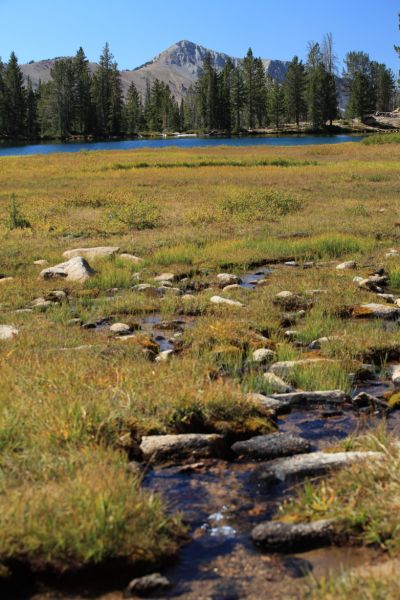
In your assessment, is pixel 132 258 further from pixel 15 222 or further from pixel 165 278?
pixel 15 222

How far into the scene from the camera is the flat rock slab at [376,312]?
36.7 feet

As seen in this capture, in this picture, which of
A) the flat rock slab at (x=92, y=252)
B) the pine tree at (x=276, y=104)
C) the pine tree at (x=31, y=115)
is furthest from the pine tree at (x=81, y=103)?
the flat rock slab at (x=92, y=252)

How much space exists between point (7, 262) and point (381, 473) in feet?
41.9

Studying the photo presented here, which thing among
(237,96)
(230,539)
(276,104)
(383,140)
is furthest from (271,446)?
(237,96)

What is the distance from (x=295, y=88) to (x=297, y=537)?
595ft

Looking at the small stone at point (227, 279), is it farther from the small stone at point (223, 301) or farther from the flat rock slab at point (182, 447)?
the flat rock slab at point (182, 447)

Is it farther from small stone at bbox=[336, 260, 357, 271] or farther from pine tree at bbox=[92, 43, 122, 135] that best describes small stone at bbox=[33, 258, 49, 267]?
pine tree at bbox=[92, 43, 122, 135]

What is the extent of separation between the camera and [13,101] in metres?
170

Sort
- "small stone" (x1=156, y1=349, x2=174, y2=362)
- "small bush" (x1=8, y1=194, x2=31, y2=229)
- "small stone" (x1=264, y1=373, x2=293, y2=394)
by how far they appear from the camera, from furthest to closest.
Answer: "small bush" (x1=8, y1=194, x2=31, y2=229) → "small stone" (x1=156, y1=349, x2=174, y2=362) → "small stone" (x1=264, y1=373, x2=293, y2=394)

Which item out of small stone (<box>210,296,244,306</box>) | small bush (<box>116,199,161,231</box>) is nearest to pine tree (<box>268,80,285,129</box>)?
small bush (<box>116,199,161,231</box>)

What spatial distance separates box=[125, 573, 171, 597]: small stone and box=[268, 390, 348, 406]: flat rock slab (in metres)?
3.53

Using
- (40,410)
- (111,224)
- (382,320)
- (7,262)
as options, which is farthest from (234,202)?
(40,410)

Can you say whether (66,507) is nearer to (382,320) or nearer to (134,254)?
(382,320)

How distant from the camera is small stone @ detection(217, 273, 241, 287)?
45.3 feet
